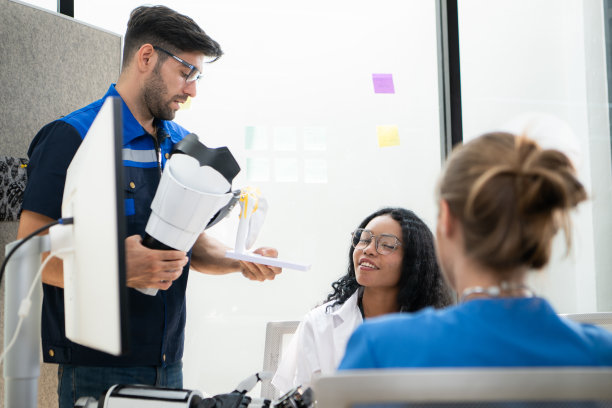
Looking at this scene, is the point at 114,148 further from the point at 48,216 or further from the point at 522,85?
the point at 522,85

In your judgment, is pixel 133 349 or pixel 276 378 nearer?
pixel 133 349

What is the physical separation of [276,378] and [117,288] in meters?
1.01

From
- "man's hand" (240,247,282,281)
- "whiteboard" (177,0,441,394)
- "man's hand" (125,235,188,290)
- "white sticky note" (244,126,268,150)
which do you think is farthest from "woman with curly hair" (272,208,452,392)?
"white sticky note" (244,126,268,150)

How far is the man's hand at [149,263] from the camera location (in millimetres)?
1134

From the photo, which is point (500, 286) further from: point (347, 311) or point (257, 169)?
point (257, 169)

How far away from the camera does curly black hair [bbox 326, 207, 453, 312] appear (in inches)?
70.3

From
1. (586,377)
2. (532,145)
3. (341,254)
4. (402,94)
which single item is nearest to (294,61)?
(402,94)

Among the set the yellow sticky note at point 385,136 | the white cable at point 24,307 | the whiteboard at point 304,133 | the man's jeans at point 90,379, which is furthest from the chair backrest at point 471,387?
the yellow sticky note at point 385,136

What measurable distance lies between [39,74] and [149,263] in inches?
41.9

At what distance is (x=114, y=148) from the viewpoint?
0.72 m

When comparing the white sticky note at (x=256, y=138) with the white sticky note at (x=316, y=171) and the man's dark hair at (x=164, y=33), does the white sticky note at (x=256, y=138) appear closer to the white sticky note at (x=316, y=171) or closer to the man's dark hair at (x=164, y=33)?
the white sticky note at (x=316, y=171)

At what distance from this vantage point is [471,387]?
556 mm

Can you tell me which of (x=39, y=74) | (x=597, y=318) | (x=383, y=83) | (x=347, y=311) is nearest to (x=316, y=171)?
(x=383, y=83)

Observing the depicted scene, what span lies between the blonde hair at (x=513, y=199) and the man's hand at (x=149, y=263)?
2.07ft
